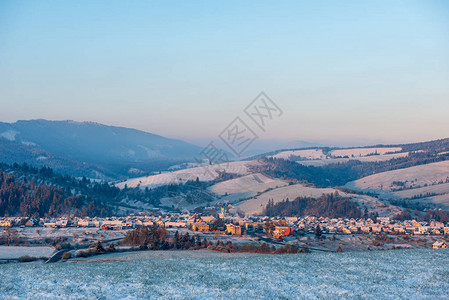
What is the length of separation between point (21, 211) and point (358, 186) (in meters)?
123

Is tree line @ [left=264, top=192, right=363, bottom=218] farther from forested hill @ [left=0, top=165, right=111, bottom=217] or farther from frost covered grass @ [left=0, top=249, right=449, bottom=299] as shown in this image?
→ frost covered grass @ [left=0, top=249, right=449, bottom=299]

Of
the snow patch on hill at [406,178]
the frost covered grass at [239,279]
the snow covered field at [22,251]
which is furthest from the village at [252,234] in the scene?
the snow patch on hill at [406,178]

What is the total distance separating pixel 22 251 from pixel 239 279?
24432 millimetres

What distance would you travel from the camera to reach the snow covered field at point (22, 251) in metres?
31.0

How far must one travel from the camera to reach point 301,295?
15141 mm

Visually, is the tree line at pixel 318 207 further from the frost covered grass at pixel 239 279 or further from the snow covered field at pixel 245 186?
the frost covered grass at pixel 239 279

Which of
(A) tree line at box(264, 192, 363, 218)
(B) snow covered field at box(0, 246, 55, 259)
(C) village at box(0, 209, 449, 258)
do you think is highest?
(B) snow covered field at box(0, 246, 55, 259)

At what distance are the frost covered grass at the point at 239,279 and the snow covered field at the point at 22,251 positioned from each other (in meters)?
12.9

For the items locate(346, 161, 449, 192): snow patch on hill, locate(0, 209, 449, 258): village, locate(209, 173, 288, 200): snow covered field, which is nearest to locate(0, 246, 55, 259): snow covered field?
locate(0, 209, 449, 258): village

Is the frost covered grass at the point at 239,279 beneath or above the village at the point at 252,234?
above

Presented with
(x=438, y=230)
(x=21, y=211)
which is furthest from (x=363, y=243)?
(x=21, y=211)

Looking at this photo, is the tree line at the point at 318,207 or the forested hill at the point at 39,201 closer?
the forested hill at the point at 39,201

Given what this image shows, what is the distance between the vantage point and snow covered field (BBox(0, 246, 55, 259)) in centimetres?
3102

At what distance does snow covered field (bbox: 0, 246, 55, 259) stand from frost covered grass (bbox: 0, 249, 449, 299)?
1288cm
